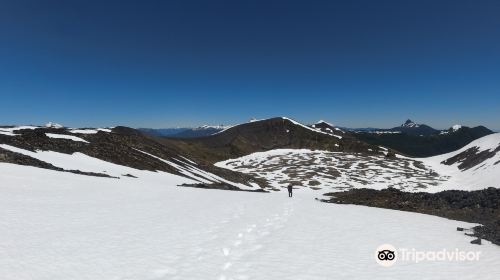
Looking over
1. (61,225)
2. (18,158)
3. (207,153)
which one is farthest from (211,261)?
(207,153)

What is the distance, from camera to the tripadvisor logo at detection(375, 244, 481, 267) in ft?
50.0

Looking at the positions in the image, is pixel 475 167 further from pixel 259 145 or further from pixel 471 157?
pixel 259 145

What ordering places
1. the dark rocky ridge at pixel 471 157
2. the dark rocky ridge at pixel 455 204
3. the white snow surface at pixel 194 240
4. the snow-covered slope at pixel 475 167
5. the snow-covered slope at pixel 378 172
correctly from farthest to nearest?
the dark rocky ridge at pixel 471 157 → the snow-covered slope at pixel 378 172 → the snow-covered slope at pixel 475 167 → the dark rocky ridge at pixel 455 204 → the white snow surface at pixel 194 240

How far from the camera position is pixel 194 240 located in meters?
16.1

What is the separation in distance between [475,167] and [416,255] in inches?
4057

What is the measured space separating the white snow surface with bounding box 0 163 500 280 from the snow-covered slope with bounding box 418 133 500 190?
6180 cm

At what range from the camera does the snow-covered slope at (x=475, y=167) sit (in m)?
78.6

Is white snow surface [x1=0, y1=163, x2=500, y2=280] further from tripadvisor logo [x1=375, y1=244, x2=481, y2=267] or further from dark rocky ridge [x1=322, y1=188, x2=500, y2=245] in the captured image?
dark rocky ridge [x1=322, y1=188, x2=500, y2=245]

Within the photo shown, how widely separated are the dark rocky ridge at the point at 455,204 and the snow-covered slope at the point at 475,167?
41.9 meters

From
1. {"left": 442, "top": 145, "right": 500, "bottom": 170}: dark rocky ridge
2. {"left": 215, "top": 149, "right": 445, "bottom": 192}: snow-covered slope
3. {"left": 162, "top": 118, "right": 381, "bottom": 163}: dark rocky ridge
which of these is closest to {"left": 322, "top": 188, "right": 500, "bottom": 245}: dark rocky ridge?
{"left": 215, "top": 149, "right": 445, "bottom": 192}: snow-covered slope

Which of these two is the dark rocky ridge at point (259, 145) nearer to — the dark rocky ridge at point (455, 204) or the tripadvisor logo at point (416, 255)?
the dark rocky ridge at point (455, 204)

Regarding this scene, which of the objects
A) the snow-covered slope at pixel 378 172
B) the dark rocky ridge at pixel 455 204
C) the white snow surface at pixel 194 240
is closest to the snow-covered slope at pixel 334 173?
the snow-covered slope at pixel 378 172

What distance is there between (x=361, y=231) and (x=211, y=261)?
1068 cm

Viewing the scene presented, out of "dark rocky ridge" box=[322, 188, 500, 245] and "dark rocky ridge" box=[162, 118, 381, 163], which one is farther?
"dark rocky ridge" box=[162, 118, 381, 163]
